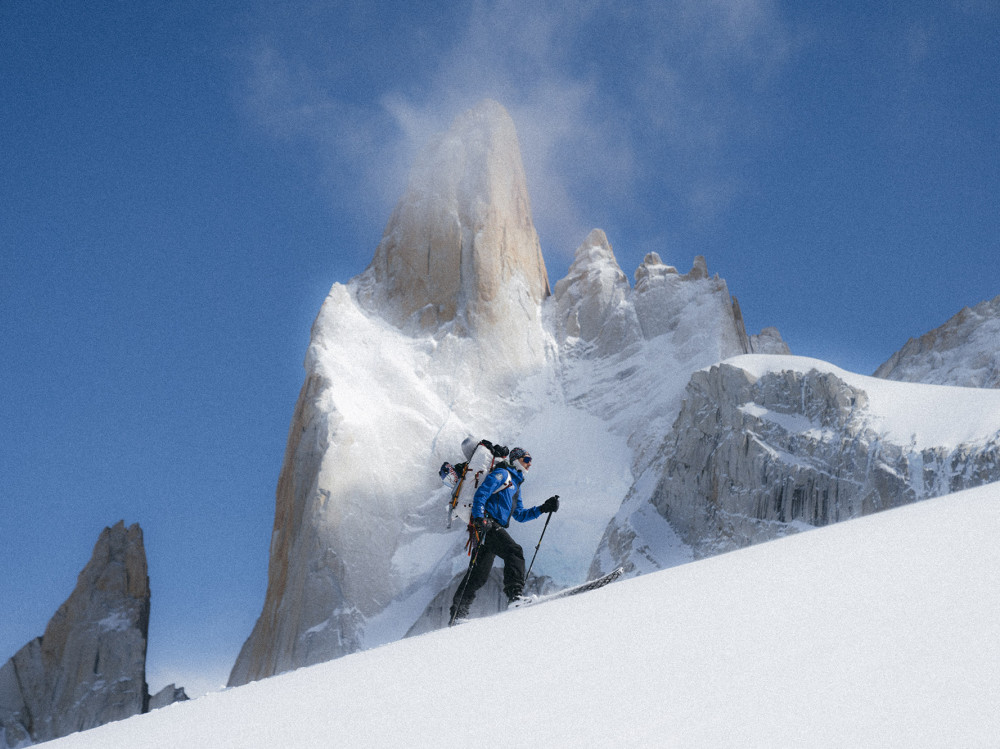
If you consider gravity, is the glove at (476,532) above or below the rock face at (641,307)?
below

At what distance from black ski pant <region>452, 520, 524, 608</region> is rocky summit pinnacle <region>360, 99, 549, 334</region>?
59434 millimetres

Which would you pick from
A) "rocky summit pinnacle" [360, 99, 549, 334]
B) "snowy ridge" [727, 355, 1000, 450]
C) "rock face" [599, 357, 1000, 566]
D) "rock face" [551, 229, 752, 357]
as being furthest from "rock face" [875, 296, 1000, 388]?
"rock face" [599, 357, 1000, 566]

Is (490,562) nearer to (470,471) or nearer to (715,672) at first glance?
(470,471)

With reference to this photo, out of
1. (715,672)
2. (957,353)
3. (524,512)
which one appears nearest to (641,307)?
(957,353)

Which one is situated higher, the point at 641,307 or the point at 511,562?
the point at 641,307

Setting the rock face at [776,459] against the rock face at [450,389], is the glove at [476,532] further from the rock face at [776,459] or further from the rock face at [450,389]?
the rock face at [450,389]

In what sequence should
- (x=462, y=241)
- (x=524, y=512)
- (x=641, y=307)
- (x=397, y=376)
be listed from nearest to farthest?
(x=524, y=512) → (x=397, y=376) → (x=462, y=241) → (x=641, y=307)

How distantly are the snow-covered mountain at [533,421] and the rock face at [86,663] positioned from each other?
34.9 ft

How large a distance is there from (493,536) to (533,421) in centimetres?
5672

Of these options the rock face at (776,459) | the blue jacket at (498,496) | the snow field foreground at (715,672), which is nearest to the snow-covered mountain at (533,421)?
the rock face at (776,459)

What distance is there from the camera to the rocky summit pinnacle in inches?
2746

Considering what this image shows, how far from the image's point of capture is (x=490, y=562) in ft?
29.3

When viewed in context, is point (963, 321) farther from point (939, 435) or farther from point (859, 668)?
point (859, 668)

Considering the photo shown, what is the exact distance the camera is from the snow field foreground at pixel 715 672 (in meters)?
2.85
